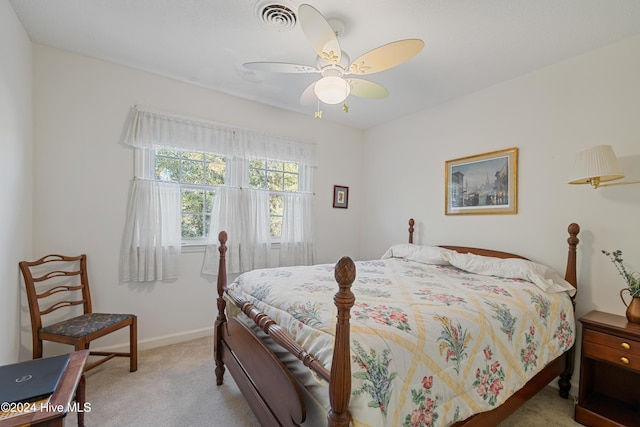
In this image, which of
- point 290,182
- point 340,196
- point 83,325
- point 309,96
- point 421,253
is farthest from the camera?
point 340,196

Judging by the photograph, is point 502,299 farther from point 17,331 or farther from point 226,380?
point 17,331

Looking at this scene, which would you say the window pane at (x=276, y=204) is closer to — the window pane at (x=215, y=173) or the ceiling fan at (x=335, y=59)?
the window pane at (x=215, y=173)

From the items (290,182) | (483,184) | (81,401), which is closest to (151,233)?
(81,401)

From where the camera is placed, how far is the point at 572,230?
208 centimetres

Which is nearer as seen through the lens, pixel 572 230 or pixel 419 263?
pixel 572 230

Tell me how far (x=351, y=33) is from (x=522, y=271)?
2.14 metres

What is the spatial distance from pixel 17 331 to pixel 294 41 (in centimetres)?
293

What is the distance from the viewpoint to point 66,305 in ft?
7.28

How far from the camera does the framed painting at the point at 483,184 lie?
2.58m

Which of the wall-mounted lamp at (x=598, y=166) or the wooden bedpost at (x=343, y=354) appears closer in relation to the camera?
the wooden bedpost at (x=343, y=354)

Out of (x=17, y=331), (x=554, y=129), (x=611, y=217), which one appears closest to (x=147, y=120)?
(x=17, y=331)

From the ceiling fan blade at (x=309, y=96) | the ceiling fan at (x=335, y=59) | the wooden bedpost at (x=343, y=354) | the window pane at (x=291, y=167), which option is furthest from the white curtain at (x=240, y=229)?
the wooden bedpost at (x=343, y=354)

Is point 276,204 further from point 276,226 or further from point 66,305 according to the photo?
point 66,305

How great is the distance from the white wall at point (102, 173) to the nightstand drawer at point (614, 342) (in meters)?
3.14
